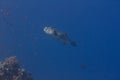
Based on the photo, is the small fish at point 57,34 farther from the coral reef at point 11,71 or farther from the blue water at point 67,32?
the blue water at point 67,32

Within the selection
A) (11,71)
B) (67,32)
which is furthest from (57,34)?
A: (67,32)

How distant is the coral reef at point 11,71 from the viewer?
12930mm

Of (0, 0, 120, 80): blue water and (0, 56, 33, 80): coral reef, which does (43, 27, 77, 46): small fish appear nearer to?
(0, 56, 33, 80): coral reef

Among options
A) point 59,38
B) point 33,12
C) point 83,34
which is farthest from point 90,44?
point 59,38

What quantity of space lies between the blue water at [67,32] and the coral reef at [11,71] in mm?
9507

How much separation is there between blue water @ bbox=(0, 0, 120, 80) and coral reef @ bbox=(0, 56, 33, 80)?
374 inches

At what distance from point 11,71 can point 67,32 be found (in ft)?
46.2

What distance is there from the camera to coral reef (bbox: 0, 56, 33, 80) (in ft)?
42.4

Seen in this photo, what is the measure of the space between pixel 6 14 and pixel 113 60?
14008mm

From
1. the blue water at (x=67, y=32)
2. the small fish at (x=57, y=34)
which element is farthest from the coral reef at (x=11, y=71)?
the blue water at (x=67, y=32)

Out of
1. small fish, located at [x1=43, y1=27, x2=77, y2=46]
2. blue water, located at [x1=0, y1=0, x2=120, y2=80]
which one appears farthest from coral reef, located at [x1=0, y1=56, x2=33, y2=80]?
blue water, located at [x1=0, y1=0, x2=120, y2=80]

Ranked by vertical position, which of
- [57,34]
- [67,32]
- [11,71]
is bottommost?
[57,34]

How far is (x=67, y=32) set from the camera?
88.7 feet

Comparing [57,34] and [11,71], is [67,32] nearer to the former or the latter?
[11,71]
